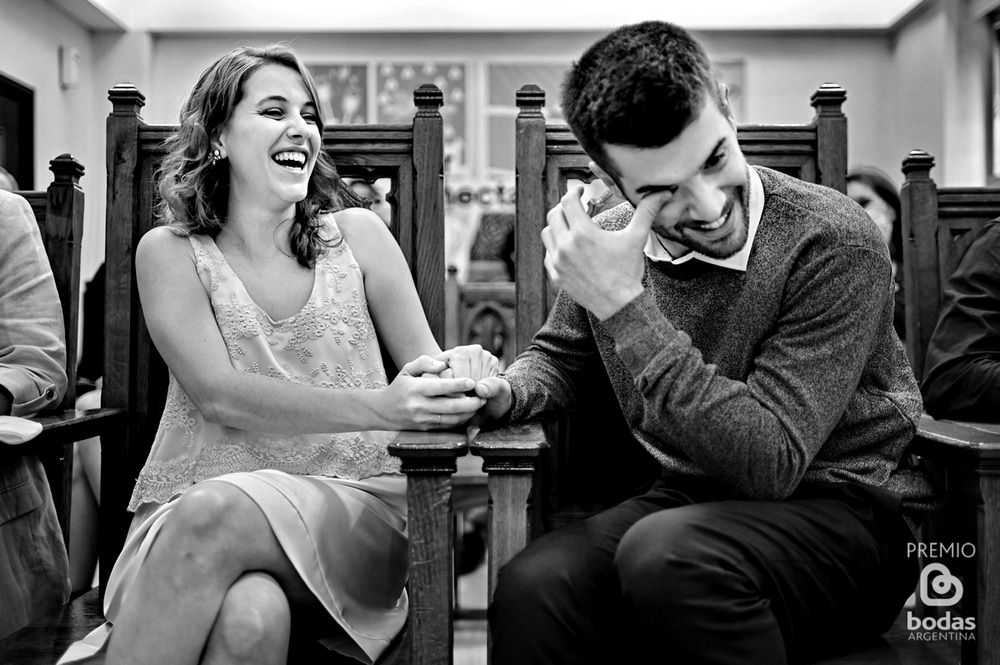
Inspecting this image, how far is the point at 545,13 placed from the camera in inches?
262

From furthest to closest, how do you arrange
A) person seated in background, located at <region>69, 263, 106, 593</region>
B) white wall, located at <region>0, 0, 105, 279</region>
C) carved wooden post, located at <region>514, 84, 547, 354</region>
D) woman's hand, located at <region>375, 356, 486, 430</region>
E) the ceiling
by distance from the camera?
the ceiling → white wall, located at <region>0, 0, 105, 279</region> → person seated in background, located at <region>69, 263, 106, 593</region> → carved wooden post, located at <region>514, 84, 547, 354</region> → woman's hand, located at <region>375, 356, 486, 430</region>

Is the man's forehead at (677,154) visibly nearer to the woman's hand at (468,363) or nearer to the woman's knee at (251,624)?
the woman's hand at (468,363)

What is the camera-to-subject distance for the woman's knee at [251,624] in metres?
1.20

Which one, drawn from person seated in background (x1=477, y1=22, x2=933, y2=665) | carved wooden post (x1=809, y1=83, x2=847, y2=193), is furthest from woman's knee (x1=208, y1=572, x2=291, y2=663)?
carved wooden post (x1=809, y1=83, x2=847, y2=193)

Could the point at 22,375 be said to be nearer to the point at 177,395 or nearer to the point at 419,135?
the point at 177,395

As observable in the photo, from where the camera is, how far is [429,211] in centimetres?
180

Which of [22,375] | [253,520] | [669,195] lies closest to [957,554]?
[669,195]

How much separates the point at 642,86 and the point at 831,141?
786 millimetres

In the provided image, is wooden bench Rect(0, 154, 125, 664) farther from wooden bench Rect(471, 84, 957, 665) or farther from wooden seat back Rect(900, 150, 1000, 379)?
wooden seat back Rect(900, 150, 1000, 379)

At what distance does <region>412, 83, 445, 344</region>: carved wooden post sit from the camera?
1795mm

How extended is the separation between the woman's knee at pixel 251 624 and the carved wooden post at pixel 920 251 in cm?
134

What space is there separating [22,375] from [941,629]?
4.80ft

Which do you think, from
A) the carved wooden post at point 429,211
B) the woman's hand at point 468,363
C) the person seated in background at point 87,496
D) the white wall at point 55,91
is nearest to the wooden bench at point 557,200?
the carved wooden post at point 429,211

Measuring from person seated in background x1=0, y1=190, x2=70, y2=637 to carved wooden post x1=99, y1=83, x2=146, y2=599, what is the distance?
0.27 ft
